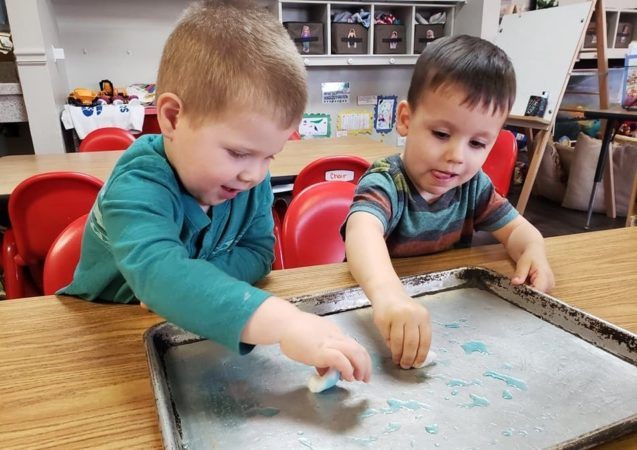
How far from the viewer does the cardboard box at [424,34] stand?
4129 millimetres

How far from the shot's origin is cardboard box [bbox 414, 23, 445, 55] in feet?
13.5

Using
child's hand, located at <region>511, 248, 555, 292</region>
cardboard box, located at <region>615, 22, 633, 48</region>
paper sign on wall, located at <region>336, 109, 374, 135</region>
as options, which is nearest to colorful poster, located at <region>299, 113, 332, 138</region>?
paper sign on wall, located at <region>336, 109, 374, 135</region>

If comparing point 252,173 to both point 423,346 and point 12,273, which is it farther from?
point 12,273

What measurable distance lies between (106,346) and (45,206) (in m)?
1.05

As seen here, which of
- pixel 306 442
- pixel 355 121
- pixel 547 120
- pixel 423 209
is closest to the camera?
pixel 306 442

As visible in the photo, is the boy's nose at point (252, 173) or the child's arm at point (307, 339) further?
the boy's nose at point (252, 173)

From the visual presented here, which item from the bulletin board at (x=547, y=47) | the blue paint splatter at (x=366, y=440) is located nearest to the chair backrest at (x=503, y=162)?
the bulletin board at (x=547, y=47)

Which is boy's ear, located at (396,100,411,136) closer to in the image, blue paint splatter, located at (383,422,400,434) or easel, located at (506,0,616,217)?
blue paint splatter, located at (383,422,400,434)

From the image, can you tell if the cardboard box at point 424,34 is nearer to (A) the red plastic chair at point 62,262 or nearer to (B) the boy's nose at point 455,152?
(B) the boy's nose at point 455,152

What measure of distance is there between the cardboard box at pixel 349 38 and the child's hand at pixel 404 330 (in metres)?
3.66

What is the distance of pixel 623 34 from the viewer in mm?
4984

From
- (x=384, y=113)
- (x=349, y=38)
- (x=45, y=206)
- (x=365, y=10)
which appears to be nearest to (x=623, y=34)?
(x=384, y=113)

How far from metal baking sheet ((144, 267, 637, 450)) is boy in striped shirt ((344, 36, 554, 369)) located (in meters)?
0.09

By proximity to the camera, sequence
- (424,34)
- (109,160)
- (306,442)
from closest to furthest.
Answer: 1. (306,442)
2. (109,160)
3. (424,34)
